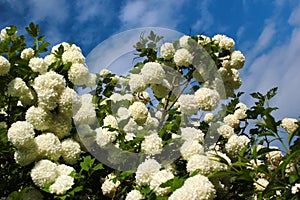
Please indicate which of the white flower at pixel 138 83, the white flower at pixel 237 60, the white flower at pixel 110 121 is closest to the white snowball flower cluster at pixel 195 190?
the white flower at pixel 110 121

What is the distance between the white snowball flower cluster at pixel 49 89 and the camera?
3049 mm

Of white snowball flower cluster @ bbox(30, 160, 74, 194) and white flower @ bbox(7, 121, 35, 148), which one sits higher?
white flower @ bbox(7, 121, 35, 148)

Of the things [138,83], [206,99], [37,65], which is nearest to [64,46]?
[37,65]

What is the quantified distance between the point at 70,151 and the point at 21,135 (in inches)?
15.8

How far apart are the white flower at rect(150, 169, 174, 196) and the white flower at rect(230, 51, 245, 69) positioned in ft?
5.68

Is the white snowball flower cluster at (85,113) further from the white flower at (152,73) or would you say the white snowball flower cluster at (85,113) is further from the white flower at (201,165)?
the white flower at (201,165)

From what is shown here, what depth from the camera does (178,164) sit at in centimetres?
300

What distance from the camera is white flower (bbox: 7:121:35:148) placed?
289 centimetres

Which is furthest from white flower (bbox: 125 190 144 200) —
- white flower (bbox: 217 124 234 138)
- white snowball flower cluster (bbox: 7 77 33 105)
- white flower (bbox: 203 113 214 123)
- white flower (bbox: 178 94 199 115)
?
white flower (bbox: 203 113 214 123)

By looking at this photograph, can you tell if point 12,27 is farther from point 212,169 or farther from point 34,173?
point 212,169

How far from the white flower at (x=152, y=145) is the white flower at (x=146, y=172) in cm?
16

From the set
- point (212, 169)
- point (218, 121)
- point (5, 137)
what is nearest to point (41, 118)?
point (5, 137)

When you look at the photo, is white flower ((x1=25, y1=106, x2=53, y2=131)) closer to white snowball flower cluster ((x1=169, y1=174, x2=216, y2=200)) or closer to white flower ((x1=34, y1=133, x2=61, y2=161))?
white flower ((x1=34, y1=133, x2=61, y2=161))

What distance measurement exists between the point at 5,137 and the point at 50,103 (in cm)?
44
